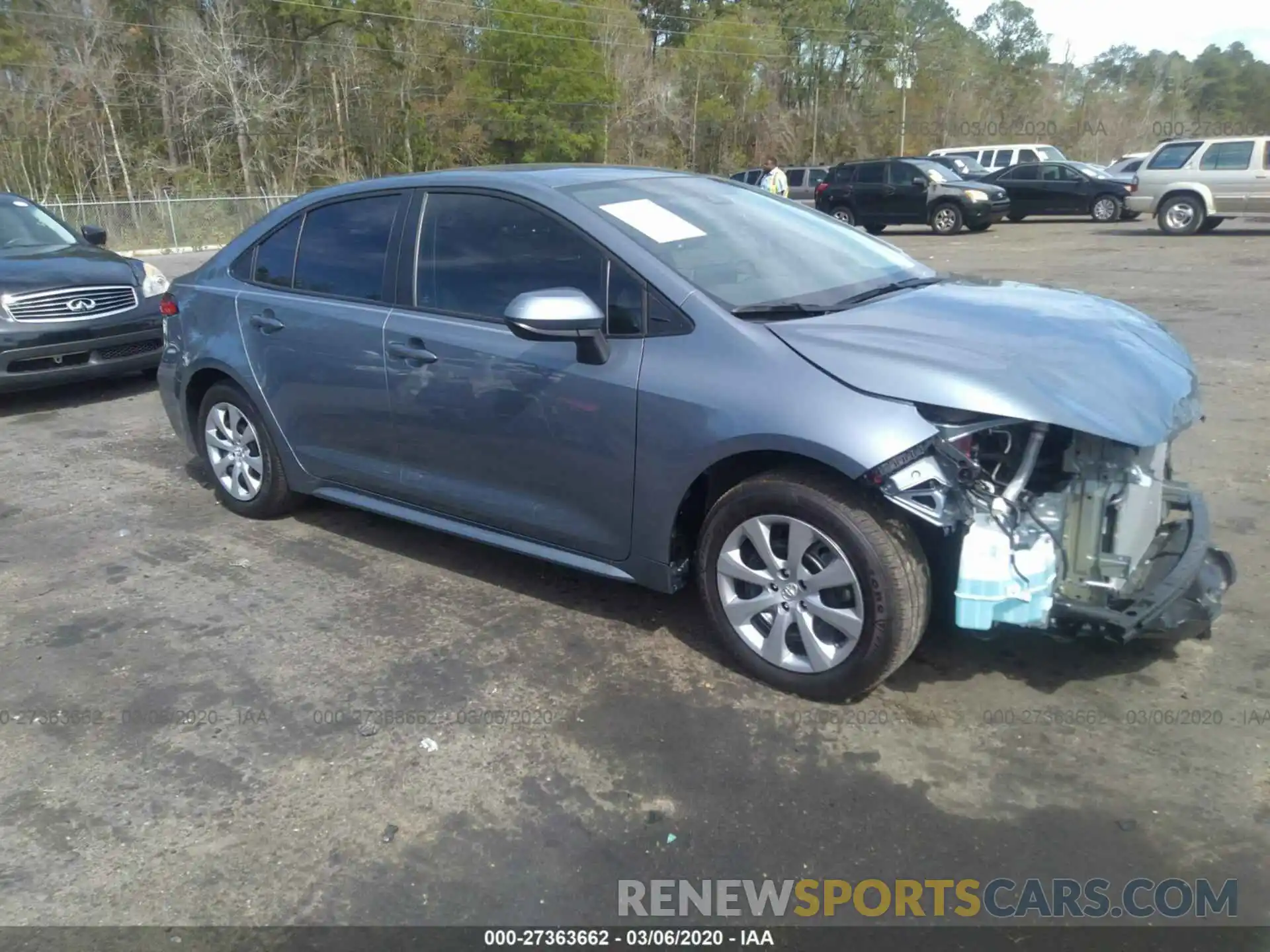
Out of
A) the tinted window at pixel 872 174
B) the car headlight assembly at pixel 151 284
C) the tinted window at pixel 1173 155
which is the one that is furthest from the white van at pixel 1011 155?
the car headlight assembly at pixel 151 284

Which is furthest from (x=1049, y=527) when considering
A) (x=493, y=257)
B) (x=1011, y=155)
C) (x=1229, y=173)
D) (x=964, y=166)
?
(x=1011, y=155)

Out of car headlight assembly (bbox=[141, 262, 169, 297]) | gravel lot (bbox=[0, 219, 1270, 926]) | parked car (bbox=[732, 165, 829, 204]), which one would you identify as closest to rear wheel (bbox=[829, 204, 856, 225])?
parked car (bbox=[732, 165, 829, 204])

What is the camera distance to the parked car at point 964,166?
25.9 meters

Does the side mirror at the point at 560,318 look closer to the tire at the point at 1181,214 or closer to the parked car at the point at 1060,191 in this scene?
the tire at the point at 1181,214

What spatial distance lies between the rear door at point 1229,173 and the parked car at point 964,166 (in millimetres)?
6803

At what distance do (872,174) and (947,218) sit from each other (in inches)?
82.6

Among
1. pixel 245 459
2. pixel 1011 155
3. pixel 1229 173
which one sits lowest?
pixel 245 459

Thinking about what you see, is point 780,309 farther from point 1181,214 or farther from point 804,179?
point 804,179

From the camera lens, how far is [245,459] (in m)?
5.31

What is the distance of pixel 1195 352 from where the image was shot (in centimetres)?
841

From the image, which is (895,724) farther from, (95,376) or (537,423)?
(95,376)

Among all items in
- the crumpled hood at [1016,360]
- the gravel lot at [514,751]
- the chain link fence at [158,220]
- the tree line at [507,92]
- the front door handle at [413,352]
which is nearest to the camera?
the gravel lot at [514,751]

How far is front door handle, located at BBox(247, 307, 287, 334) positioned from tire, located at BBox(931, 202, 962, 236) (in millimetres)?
20314

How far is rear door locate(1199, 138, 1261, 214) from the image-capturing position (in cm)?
1797
